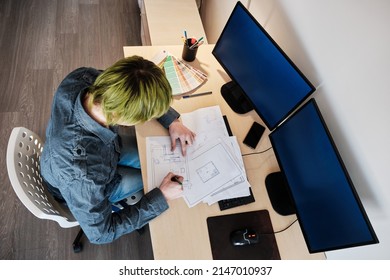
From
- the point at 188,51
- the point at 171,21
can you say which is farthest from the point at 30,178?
the point at 171,21

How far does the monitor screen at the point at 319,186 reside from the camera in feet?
2.91

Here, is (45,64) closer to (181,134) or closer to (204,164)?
(181,134)

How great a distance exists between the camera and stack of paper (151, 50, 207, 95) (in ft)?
4.80

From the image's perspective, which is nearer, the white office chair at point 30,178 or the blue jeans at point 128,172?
the white office chair at point 30,178

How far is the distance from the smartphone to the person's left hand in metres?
0.28

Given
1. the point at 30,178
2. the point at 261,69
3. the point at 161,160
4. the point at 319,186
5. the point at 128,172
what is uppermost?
the point at 261,69

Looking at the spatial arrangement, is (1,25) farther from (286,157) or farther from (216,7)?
(286,157)

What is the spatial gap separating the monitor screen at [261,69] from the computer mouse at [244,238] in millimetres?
479

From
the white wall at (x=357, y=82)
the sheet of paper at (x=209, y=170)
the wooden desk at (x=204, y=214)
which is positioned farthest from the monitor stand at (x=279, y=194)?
the white wall at (x=357, y=82)

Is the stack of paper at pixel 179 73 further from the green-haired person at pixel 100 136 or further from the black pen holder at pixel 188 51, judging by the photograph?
the green-haired person at pixel 100 136

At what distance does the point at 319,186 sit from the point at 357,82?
1.28 ft

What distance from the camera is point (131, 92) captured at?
34.4 inches

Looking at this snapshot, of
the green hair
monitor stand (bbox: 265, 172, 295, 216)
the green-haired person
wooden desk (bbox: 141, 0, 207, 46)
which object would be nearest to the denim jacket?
the green-haired person

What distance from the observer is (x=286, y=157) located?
3.86 feet
